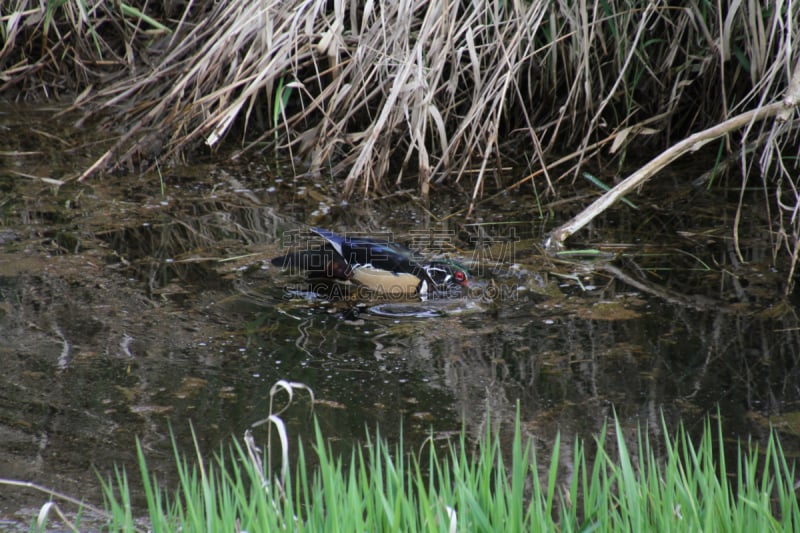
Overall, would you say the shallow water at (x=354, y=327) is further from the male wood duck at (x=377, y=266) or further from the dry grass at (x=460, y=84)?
the dry grass at (x=460, y=84)

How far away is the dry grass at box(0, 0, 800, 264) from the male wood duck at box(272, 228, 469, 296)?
0.88 meters

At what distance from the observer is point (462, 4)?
527cm

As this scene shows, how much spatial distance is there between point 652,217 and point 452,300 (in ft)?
4.79

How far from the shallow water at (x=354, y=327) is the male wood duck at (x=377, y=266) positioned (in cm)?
10

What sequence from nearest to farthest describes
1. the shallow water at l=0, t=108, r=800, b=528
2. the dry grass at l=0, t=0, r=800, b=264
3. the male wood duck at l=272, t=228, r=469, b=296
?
1. the shallow water at l=0, t=108, r=800, b=528
2. the male wood duck at l=272, t=228, r=469, b=296
3. the dry grass at l=0, t=0, r=800, b=264

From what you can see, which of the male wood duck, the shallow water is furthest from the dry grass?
the male wood duck

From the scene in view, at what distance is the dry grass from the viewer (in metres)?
4.98

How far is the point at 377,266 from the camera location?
4.25 metres

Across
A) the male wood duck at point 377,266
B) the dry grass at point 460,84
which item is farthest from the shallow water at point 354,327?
the dry grass at point 460,84

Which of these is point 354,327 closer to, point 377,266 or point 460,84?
point 377,266

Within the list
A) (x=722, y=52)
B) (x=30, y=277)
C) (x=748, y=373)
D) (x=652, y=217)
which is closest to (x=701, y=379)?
(x=748, y=373)

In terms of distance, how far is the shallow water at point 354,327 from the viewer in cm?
308

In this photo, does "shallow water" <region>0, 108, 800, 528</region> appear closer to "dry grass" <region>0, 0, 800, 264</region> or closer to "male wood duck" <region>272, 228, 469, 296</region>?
"male wood duck" <region>272, 228, 469, 296</region>

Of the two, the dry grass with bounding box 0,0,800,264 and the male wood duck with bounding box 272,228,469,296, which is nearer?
the male wood duck with bounding box 272,228,469,296
